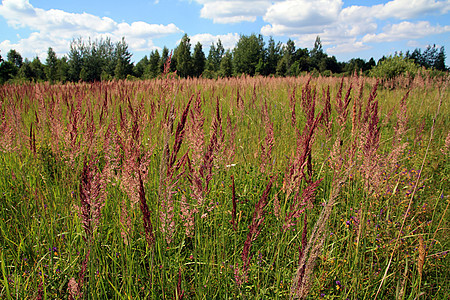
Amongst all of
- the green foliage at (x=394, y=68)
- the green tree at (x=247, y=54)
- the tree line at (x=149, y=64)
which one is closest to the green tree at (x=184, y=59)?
the tree line at (x=149, y=64)

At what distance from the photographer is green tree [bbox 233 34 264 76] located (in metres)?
61.7

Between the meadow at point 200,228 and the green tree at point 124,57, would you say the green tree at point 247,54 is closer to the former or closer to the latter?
the green tree at point 124,57

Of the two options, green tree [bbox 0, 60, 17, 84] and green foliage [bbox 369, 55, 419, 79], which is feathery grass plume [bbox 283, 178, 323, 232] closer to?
green foliage [bbox 369, 55, 419, 79]

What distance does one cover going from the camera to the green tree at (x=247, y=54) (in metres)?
61.7

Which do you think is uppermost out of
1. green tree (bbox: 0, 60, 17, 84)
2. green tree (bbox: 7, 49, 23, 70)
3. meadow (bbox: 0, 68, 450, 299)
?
green tree (bbox: 7, 49, 23, 70)

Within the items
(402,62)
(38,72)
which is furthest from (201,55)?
(402,62)

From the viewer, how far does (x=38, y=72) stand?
49.9 meters

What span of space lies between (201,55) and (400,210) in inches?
2393

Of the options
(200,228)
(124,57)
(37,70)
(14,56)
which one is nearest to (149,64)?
(124,57)

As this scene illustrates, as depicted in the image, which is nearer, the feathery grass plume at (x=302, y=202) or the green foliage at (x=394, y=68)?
the feathery grass plume at (x=302, y=202)

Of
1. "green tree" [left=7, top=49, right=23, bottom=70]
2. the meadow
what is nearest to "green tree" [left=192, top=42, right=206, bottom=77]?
"green tree" [left=7, top=49, right=23, bottom=70]

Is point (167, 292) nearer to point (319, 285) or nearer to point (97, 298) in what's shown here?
point (97, 298)

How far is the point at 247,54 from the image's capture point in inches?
2447

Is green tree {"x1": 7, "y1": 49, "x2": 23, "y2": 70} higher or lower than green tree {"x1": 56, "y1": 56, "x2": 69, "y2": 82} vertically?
higher
